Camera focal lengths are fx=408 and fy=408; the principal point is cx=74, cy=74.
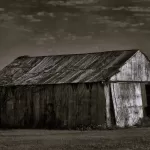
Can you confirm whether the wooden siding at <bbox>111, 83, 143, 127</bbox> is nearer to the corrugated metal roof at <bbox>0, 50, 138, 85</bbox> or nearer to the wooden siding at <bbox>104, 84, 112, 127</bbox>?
the wooden siding at <bbox>104, 84, 112, 127</bbox>

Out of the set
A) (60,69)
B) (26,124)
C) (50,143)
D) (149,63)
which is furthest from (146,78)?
(50,143)

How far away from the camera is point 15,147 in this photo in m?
16.9

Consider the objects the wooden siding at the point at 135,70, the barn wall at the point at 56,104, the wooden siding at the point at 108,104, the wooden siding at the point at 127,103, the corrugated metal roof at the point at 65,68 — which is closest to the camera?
the wooden siding at the point at 108,104

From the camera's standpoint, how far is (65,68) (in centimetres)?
2905

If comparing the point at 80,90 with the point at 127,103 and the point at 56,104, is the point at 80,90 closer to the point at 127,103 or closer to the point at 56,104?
the point at 56,104

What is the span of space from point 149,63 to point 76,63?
5337 millimetres

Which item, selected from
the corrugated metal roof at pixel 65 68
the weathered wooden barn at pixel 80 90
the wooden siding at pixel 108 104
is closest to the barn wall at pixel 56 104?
the weathered wooden barn at pixel 80 90

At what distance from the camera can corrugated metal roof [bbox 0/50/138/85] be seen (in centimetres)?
2667

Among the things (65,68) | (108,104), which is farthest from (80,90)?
(65,68)

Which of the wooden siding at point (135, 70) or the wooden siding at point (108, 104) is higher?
the wooden siding at point (135, 70)

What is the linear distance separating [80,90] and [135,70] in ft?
15.1

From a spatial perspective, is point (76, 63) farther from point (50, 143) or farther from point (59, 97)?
point (50, 143)

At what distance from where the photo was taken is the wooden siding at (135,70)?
2686cm

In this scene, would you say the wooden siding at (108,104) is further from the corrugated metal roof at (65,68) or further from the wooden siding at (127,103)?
the corrugated metal roof at (65,68)
